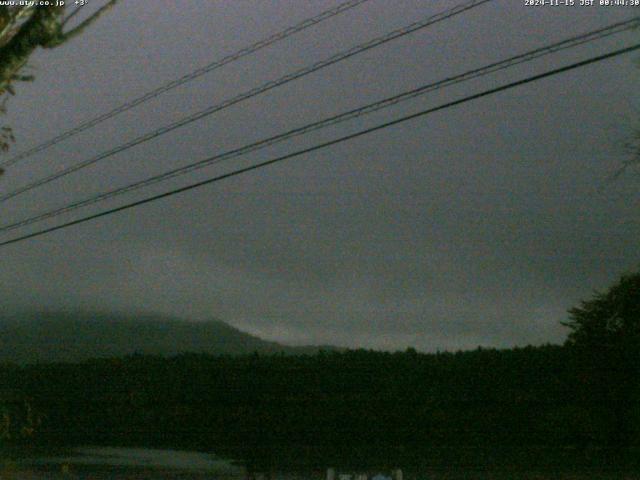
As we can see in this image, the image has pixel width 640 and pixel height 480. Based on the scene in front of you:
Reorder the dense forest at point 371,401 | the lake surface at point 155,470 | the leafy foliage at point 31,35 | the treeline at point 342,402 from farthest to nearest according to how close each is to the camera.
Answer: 1. the treeline at point 342,402
2. the dense forest at point 371,401
3. the lake surface at point 155,470
4. the leafy foliage at point 31,35

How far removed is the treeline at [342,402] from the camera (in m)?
18.0

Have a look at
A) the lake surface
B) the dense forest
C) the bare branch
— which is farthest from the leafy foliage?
the lake surface

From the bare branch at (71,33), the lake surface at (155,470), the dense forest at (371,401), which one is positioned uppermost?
the bare branch at (71,33)

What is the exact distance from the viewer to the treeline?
18.0 meters

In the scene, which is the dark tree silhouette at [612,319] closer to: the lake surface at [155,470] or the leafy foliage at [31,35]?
the lake surface at [155,470]

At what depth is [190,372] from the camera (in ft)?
83.1

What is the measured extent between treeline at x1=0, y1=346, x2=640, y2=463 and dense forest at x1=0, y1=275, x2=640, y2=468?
1.4 inches

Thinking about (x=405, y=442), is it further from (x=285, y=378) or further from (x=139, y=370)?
(x=139, y=370)

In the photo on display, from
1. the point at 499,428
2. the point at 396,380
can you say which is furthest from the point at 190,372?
the point at 499,428

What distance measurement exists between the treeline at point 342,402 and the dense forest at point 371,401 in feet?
0.11

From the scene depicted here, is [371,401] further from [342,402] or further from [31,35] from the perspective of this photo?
[31,35]

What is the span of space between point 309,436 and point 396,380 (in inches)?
136

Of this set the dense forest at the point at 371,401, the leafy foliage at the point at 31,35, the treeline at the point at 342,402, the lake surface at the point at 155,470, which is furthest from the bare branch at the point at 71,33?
the lake surface at the point at 155,470

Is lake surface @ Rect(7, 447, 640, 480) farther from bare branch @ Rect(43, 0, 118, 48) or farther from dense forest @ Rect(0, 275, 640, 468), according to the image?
bare branch @ Rect(43, 0, 118, 48)
